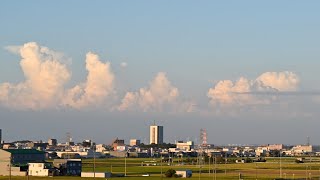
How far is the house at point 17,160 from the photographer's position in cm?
7450

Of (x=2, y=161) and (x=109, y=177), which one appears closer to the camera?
(x=109, y=177)

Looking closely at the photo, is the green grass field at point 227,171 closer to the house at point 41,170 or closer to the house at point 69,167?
the house at point 69,167

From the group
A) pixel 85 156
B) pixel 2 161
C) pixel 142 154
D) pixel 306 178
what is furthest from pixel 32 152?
pixel 142 154

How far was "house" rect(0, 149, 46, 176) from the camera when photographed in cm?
7450

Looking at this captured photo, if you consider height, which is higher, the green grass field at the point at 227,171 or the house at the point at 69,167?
the house at the point at 69,167

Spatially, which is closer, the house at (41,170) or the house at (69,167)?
the house at (41,170)

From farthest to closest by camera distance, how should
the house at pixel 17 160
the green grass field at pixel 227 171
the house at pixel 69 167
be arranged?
the house at pixel 69 167
the house at pixel 17 160
the green grass field at pixel 227 171

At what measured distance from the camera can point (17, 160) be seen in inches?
3337

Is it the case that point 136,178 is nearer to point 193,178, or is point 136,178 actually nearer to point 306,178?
point 193,178

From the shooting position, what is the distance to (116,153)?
18038 cm

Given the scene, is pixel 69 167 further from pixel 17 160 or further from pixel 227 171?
pixel 227 171

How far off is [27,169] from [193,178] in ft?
62.1

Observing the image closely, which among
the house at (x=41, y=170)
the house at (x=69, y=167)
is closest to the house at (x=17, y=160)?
the house at (x=41, y=170)

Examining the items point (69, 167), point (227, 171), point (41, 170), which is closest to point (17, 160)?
point (69, 167)
